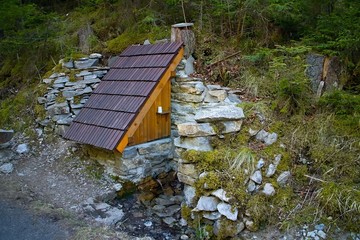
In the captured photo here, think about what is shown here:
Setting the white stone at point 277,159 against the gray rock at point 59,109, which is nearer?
the white stone at point 277,159

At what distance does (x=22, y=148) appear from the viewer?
24.1 feet

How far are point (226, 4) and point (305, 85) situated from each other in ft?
8.92

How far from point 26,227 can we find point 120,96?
2.81 m

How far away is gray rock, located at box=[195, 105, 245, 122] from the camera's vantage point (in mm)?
5547

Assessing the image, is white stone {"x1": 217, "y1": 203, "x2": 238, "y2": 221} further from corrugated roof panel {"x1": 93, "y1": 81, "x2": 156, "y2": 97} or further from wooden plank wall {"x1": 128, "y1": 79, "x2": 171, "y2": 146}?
corrugated roof panel {"x1": 93, "y1": 81, "x2": 156, "y2": 97}

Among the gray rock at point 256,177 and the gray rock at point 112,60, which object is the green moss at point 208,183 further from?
the gray rock at point 112,60

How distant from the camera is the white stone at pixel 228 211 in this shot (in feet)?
15.3

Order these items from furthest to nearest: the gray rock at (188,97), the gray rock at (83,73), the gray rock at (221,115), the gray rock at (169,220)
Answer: the gray rock at (83,73) < the gray rock at (188,97) < the gray rock at (221,115) < the gray rock at (169,220)

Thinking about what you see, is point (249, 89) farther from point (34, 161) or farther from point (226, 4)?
point (34, 161)

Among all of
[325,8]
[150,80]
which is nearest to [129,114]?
[150,80]

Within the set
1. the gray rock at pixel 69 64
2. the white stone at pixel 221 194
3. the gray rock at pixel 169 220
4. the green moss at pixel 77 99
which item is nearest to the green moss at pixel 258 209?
the white stone at pixel 221 194

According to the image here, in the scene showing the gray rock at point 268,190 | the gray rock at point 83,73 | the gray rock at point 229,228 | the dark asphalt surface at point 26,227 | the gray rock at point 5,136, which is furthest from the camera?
the gray rock at point 83,73

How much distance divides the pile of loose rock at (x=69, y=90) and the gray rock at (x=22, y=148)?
2.12 ft

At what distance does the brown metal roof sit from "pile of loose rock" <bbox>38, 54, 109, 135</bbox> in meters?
0.50
